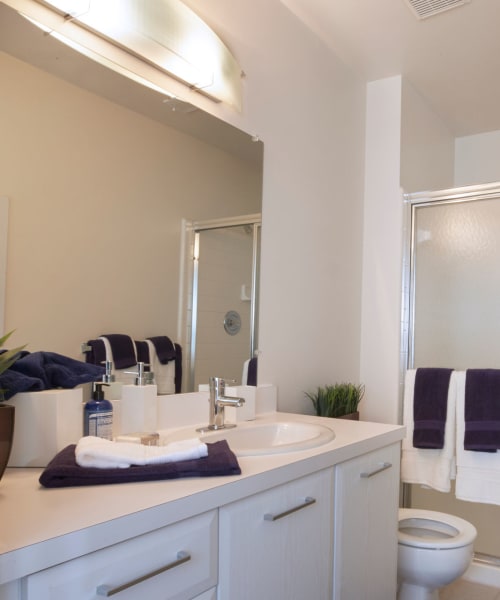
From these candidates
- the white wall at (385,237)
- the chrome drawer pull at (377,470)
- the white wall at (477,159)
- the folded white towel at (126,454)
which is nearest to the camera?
the folded white towel at (126,454)

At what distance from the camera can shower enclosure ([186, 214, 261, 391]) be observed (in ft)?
6.01

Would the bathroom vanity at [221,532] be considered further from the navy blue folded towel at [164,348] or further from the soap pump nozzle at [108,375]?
the navy blue folded towel at [164,348]

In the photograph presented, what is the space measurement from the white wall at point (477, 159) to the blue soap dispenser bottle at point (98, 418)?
116 inches

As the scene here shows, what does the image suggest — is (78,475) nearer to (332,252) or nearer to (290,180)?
(290,180)

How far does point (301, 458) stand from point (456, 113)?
265 cm

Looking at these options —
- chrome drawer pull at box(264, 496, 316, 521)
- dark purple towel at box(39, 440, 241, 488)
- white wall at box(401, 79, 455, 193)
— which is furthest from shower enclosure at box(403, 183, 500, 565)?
dark purple towel at box(39, 440, 241, 488)

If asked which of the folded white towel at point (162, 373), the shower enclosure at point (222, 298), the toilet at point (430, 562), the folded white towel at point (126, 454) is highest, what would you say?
the shower enclosure at point (222, 298)

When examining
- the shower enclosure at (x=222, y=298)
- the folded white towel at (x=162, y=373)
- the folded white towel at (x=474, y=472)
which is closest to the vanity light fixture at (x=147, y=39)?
the shower enclosure at (x=222, y=298)

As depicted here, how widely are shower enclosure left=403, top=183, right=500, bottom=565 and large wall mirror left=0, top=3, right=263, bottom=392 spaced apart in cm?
136

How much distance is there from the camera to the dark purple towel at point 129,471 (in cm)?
105

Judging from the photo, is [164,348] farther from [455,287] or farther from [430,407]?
[455,287]

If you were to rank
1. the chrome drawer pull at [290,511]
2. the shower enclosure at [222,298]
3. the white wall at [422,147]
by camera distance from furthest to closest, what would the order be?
the white wall at [422,147]
the shower enclosure at [222,298]
the chrome drawer pull at [290,511]

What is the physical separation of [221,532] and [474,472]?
4.99 ft

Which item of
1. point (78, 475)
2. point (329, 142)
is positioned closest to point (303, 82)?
point (329, 142)
